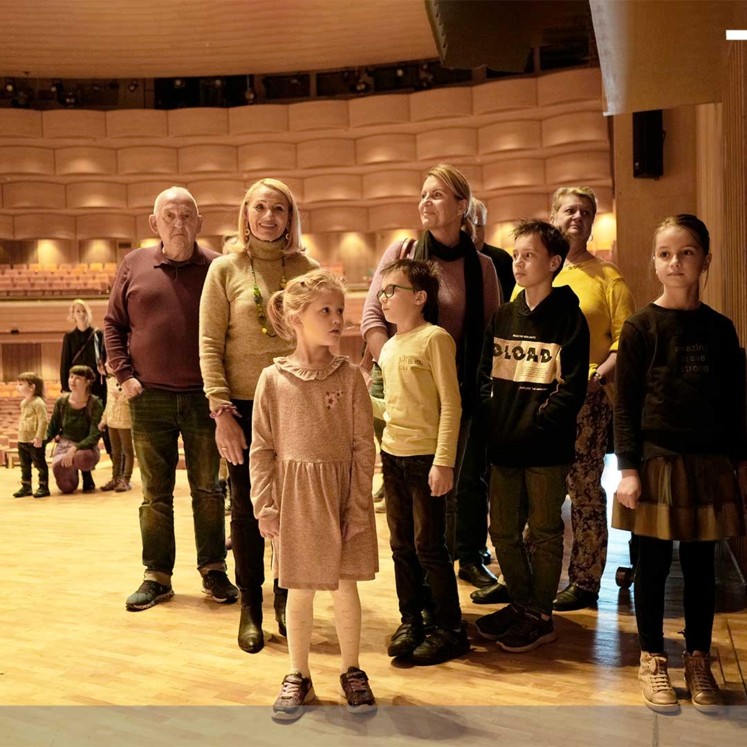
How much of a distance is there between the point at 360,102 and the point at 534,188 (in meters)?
2.90

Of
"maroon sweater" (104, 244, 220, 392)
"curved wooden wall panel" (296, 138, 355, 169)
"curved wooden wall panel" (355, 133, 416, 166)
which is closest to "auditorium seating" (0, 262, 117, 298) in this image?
"curved wooden wall panel" (296, 138, 355, 169)

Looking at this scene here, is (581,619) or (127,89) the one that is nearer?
(581,619)

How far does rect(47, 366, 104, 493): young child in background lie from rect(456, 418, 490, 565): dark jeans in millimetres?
3703

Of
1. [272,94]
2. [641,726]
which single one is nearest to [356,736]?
[641,726]

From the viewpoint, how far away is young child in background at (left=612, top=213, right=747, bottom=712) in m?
2.36

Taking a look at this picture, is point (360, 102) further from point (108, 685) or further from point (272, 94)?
point (108, 685)

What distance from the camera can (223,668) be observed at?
271 centimetres

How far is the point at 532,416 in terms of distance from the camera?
276cm

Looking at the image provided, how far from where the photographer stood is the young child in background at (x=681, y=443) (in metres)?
2.36

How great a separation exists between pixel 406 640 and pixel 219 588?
3.20 feet

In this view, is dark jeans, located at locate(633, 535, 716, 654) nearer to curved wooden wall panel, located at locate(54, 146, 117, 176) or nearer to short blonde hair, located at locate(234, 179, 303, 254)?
short blonde hair, located at locate(234, 179, 303, 254)

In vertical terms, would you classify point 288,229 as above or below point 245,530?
above

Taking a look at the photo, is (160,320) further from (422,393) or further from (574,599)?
(574,599)

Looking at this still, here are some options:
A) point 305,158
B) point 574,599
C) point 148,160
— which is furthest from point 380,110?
point 574,599
